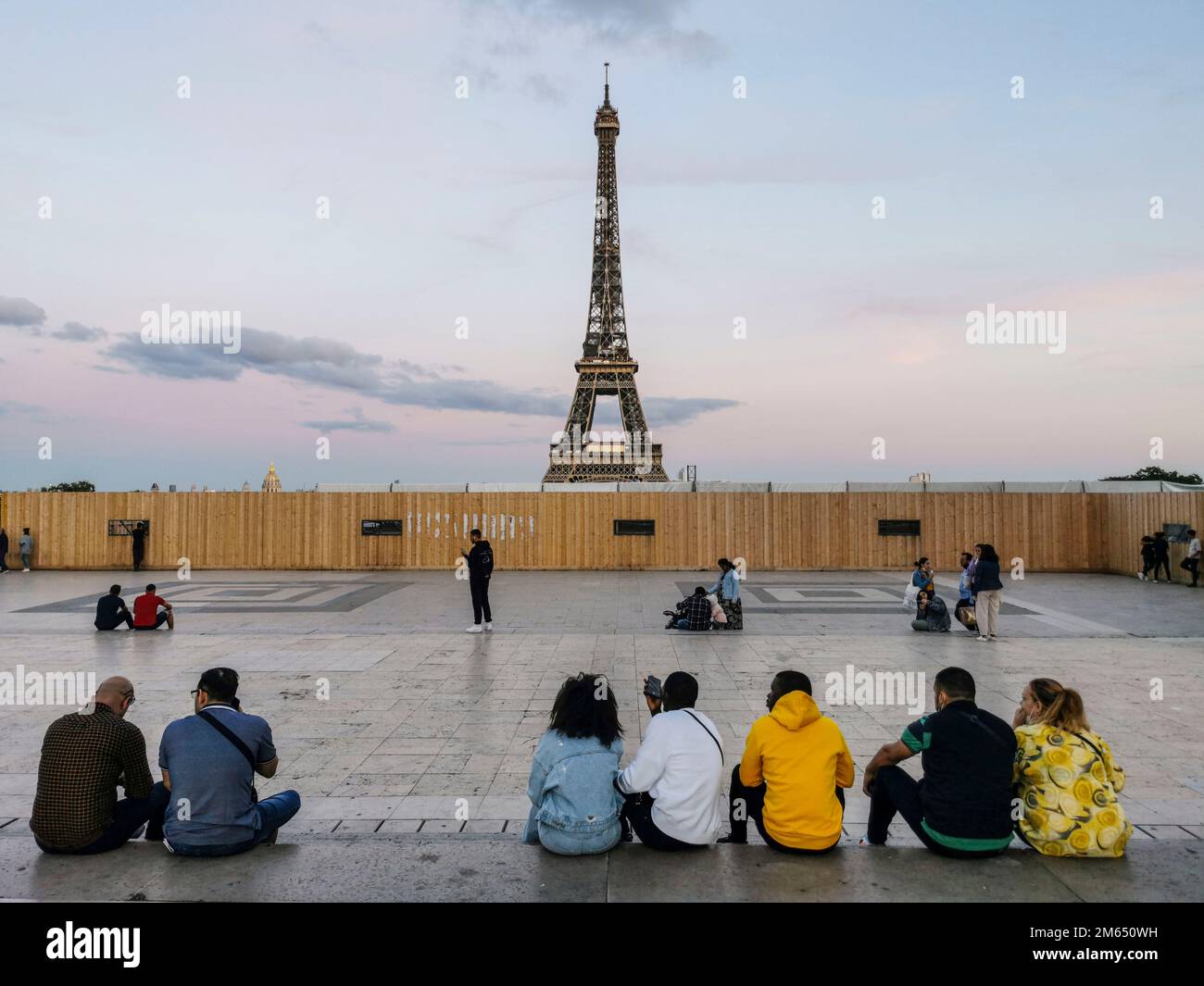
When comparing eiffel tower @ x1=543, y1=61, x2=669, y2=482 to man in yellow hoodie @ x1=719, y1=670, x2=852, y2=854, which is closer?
man in yellow hoodie @ x1=719, y1=670, x2=852, y2=854

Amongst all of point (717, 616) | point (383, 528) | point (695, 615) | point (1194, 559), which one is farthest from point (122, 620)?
point (1194, 559)

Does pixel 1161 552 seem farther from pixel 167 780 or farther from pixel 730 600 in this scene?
pixel 167 780

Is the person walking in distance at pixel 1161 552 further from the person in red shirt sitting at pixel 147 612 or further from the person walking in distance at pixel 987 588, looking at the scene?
the person in red shirt sitting at pixel 147 612

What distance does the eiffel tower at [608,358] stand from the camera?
41312mm

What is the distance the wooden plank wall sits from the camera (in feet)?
69.4

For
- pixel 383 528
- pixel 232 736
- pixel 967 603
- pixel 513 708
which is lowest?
pixel 513 708

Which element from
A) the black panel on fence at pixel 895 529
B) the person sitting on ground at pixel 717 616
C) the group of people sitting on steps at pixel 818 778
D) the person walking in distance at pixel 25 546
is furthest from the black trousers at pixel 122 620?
the black panel on fence at pixel 895 529

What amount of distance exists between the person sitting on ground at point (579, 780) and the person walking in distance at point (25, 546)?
74.4ft

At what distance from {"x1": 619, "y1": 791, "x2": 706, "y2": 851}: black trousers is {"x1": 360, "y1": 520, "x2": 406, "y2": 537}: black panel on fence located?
18.8 metres

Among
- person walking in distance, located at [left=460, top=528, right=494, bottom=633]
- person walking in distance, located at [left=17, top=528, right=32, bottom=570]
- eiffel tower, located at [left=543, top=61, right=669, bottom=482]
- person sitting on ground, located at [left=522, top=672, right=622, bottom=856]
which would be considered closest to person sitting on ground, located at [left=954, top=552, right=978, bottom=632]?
person walking in distance, located at [left=460, top=528, right=494, bottom=633]

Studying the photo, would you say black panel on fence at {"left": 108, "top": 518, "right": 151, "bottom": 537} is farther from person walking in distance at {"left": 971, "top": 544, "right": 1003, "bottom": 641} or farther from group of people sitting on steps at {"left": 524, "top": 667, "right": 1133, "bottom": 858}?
A: group of people sitting on steps at {"left": 524, "top": 667, "right": 1133, "bottom": 858}

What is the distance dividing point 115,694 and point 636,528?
1799 cm

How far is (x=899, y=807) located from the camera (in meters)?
3.96
